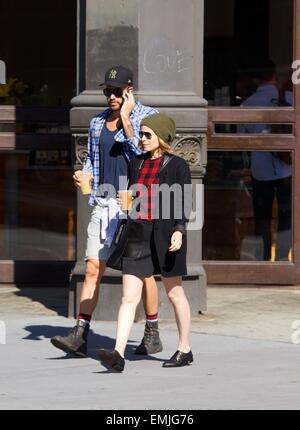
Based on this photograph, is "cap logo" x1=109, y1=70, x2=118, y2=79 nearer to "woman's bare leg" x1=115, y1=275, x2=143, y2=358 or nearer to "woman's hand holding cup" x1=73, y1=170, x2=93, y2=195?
"woman's hand holding cup" x1=73, y1=170, x2=93, y2=195

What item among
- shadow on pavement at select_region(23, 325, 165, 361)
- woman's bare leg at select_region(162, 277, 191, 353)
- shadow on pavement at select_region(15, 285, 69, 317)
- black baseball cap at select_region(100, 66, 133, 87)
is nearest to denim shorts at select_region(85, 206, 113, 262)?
woman's bare leg at select_region(162, 277, 191, 353)

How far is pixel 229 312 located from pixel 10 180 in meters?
2.72

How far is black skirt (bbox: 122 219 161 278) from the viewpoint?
27.5ft

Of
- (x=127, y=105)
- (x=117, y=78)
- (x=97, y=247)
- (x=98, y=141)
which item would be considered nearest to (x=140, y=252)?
(x=97, y=247)

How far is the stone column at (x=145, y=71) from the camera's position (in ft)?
33.4

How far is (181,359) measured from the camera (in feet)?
27.8

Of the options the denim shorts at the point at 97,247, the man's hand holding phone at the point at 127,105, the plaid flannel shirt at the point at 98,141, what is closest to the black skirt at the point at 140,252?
the denim shorts at the point at 97,247

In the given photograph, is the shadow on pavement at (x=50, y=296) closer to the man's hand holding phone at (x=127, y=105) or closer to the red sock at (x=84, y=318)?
the red sock at (x=84, y=318)

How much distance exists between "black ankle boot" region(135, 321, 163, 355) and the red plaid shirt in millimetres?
923

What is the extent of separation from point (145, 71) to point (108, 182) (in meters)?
1.74

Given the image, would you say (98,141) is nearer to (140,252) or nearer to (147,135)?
(147,135)

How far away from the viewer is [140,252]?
8.40m

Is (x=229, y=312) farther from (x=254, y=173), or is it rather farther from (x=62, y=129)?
(x=62, y=129)
